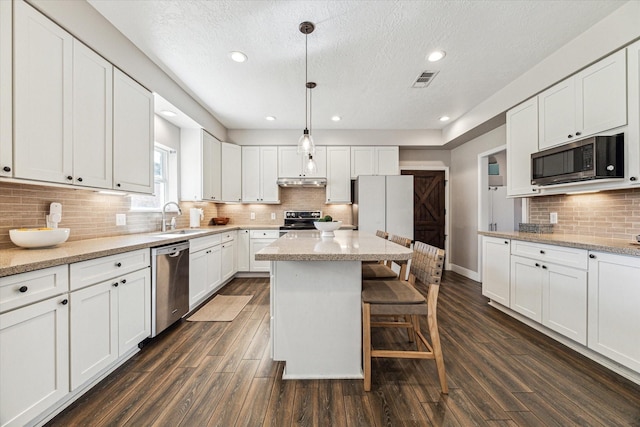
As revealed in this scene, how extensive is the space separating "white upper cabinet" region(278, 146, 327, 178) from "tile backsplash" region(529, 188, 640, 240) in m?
3.19

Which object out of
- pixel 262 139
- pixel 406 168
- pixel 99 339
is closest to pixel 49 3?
pixel 99 339

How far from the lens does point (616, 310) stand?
1.72 metres

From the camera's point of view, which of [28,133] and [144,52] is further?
[144,52]

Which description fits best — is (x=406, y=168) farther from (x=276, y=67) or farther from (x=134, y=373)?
(x=134, y=373)

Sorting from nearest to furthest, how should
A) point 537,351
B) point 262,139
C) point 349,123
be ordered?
point 537,351
point 349,123
point 262,139

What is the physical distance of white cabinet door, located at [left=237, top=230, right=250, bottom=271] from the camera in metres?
4.36

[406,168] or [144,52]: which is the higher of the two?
[144,52]

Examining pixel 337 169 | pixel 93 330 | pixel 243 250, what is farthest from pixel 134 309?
pixel 337 169

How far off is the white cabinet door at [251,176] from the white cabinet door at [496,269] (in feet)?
12.0

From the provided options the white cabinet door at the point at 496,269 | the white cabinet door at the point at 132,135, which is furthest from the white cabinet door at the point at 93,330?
the white cabinet door at the point at 496,269

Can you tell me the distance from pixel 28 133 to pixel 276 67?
6.69ft

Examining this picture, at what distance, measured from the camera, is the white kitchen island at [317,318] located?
5.54ft

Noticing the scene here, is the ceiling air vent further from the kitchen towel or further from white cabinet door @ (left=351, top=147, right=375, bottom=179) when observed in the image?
the kitchen towel

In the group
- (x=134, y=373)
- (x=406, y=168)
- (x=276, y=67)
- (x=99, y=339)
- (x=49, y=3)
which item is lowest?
(x=134, y=373)
